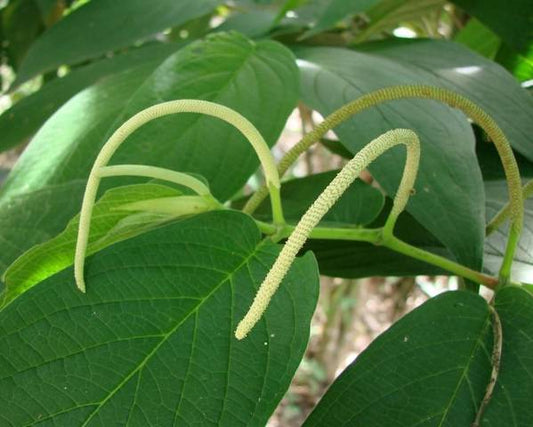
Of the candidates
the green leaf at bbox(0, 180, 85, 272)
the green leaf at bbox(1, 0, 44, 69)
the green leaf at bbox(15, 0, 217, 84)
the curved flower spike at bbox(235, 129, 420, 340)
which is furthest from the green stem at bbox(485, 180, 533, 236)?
the green leaf at bbox(1, 0, 44, 69)

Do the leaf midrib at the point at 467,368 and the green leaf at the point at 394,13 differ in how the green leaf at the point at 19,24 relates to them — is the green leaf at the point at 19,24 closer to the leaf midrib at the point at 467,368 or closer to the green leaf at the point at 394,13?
the green leaf at the point at 394,13

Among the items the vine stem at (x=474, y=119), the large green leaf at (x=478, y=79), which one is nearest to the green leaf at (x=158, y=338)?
the vine stem at (x=474, y=119)

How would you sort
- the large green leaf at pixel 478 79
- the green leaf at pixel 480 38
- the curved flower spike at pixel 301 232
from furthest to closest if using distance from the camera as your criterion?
1. the green leaf at pixel 480 38
2. the large green leaf at pixel 478 79
3. the curved flower spike at pixel 301 232

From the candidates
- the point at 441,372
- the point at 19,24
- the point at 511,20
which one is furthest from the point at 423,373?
the point at 19,24

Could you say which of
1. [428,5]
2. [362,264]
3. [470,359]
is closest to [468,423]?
[470,359]

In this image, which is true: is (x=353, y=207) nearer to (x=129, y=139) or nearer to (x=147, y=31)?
(x=129, y=139)

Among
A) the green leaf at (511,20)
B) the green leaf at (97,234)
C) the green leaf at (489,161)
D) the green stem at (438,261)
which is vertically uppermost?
the green leaf at (511,20)

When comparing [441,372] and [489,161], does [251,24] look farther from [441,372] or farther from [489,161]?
[441,372]
